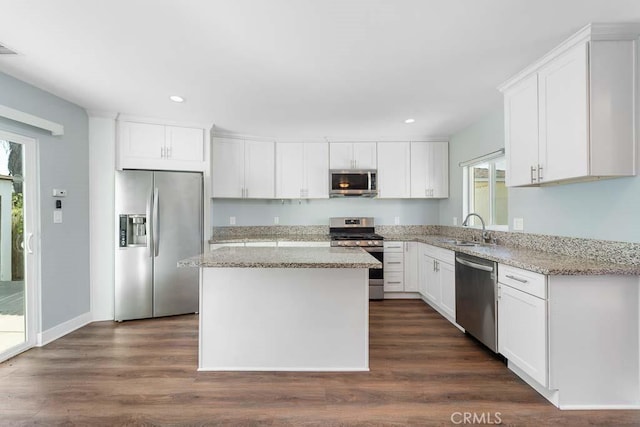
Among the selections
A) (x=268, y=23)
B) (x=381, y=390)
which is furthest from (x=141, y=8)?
(x=381, y=390)

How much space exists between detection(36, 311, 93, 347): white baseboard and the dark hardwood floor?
0.36ft

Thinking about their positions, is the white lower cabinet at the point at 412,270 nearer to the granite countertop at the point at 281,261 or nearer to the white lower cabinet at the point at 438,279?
the white lower cabinet at the point at 438,279

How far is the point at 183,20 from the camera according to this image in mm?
1814

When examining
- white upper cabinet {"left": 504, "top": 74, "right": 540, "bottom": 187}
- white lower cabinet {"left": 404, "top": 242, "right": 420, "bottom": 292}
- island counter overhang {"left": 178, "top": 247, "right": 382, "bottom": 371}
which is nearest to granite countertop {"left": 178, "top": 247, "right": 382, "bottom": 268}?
island counter overhang {"left": 178, "top": 247, "right": 382, "bottom": 371}

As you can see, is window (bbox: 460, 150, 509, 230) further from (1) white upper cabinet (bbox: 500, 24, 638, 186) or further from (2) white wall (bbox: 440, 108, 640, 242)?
(1) white upper cabinet (bbox: 500, 24, 638, 186)

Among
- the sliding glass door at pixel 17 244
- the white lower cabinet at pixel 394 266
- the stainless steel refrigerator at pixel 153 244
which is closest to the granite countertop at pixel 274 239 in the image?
the stainless steel refrigerator at pixel 153 244

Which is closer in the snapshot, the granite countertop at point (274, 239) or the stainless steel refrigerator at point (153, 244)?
the stainless steel refrigerator at point (153, 244)

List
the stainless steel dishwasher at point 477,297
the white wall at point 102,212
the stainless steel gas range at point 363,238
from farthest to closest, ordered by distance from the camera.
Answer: the stainless steel gas range at point 363,238 → the white wall at point 102,212 → the stainless steel dishwasher at point 477,297

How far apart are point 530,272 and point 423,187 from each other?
8.90ft

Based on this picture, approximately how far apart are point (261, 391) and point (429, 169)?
380cm

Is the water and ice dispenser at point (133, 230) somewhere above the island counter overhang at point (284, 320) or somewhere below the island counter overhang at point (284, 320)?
above

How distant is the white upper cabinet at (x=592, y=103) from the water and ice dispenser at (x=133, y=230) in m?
4.04

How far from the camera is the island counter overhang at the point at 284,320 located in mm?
2324

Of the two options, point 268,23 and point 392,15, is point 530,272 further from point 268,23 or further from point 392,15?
point 268,23
